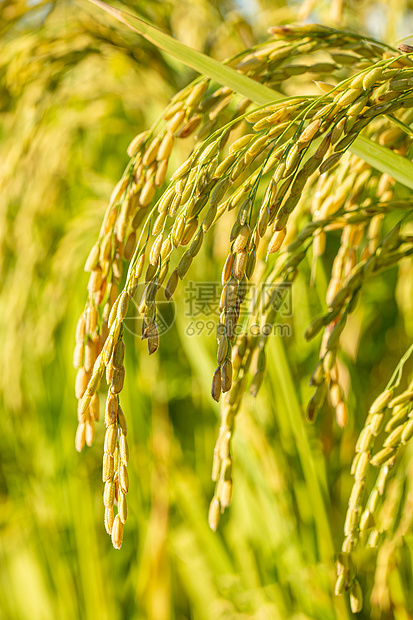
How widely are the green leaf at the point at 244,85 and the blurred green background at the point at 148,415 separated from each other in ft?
1.86

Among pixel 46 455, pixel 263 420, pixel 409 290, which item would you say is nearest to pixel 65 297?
pixel 46 455

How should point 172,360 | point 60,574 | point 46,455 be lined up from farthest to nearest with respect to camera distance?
point 172,360 < point 46,455 < point 60,574

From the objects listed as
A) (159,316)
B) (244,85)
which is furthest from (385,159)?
(159,316)

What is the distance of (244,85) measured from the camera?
0.64m

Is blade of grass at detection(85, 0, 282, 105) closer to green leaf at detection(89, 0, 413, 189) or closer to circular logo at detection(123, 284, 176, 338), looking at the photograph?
green leaf at detection(89, 0, 413, 189)

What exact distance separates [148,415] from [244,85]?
135 cm

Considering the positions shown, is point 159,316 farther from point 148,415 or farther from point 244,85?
point 244,85

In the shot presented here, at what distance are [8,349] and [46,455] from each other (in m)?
0.46

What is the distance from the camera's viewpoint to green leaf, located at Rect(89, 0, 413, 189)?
1.97 feet

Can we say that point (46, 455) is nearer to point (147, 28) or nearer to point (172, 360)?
point (172, 360)

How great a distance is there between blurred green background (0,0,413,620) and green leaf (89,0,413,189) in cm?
57

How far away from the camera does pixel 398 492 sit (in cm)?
96

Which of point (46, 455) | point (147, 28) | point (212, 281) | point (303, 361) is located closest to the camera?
point (147, 28)

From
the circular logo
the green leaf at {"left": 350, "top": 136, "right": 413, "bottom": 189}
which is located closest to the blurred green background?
the circular logo
